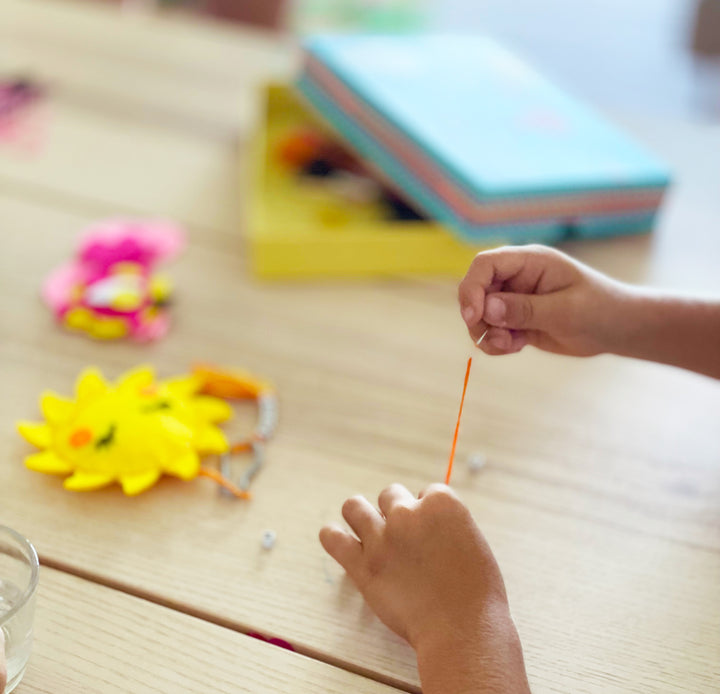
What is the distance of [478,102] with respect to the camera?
1019 mm

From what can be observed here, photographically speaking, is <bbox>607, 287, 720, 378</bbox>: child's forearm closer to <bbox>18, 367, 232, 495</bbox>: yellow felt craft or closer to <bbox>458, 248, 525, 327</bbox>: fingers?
<bbox>458, 248, 525, 327</bbox>: fingers

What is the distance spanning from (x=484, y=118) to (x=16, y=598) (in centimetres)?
70

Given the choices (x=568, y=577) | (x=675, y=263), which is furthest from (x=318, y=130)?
(x=568, y=577)

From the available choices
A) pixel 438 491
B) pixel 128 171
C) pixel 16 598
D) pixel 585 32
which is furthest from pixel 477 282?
pixel 585 32

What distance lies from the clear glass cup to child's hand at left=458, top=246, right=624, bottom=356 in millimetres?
319

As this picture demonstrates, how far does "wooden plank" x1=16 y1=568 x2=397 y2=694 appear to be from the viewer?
0.51 metres

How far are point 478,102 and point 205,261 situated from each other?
0.37 m

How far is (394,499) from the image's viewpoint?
590 mm

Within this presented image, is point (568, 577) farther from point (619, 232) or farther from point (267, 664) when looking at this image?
point (619, 232)

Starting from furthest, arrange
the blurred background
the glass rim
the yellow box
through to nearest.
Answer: the blurred background → the yellow box → the glass rim

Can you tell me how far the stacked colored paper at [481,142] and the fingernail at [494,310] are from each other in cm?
27

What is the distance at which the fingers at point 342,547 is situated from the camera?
1.86 feet

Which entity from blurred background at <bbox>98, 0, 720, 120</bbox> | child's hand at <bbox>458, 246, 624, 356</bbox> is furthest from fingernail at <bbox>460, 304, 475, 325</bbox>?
blurred background at <bbox>98, 0, 720, 120</bbox>

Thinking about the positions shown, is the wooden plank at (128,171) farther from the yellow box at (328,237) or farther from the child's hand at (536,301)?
the child's hand at (536,301)
